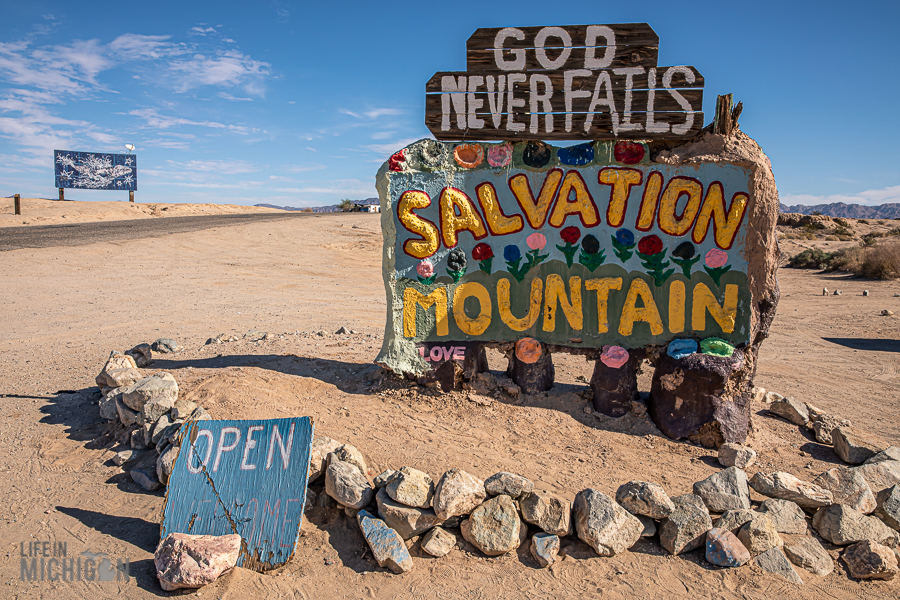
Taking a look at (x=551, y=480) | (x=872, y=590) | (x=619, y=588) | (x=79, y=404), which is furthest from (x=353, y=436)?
(x=872, y=590)

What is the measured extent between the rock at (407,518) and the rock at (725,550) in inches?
71.7

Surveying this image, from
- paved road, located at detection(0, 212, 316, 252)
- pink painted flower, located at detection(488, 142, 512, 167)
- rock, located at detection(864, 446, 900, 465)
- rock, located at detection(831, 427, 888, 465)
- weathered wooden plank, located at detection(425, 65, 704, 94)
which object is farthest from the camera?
paved road, located at detection(0, 212, 316, 252)

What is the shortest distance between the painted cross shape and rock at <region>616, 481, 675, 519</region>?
228 cm

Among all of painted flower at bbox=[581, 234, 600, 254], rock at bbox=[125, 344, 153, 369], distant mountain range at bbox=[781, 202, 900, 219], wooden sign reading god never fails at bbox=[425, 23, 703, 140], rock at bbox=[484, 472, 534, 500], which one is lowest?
rock at bbox=[484, 472, 534, 500]

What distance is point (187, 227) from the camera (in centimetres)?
2359

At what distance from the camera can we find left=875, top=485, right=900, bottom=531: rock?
13.2ft

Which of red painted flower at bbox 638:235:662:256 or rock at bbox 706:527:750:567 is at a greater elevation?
red painted flower at bbox 638:235:662:256

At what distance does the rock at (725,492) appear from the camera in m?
3.95

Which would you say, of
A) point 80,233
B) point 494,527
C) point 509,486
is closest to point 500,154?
point 509,486

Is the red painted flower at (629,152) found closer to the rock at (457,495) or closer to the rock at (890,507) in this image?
the rock at (890,507)

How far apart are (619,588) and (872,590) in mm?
1604

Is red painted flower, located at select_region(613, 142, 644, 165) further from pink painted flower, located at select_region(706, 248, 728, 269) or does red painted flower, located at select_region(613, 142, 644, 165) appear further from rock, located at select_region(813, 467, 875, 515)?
rock, located at select_region(813, 467, 875, 515)

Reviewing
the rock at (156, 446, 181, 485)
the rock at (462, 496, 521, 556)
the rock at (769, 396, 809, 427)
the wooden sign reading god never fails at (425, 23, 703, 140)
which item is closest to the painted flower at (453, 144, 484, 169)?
the wooden sign reading god never fails at (425, 23, 703, 140)

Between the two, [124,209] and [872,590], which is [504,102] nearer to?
[872,590]
